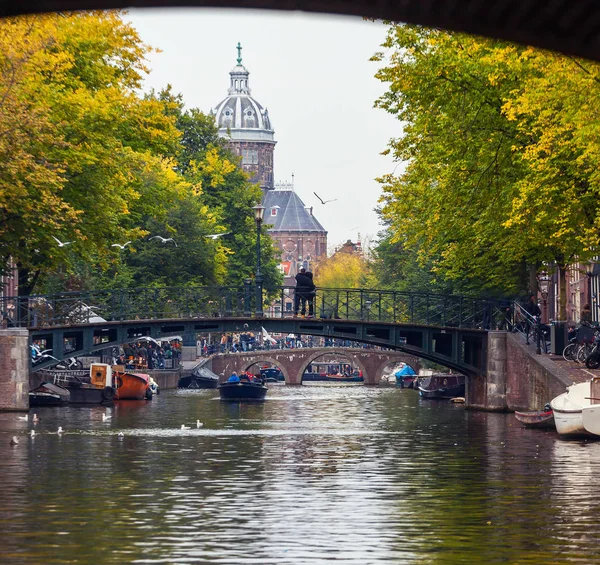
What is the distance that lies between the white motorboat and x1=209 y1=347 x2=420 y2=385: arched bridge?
6489 centimetres

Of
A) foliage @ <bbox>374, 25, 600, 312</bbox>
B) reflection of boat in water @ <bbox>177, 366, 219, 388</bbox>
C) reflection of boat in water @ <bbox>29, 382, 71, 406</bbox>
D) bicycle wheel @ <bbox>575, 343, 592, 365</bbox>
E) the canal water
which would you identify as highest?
foliage @ <bbox>374, 25, 600, 312</bbox>

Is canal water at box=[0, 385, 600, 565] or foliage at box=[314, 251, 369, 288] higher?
foliage at box=[314, 251, 369, 288]

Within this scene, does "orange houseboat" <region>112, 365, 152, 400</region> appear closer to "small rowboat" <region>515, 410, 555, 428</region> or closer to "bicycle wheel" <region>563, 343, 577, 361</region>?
"bicycle wheel" <region>563, 343, 577, 361</region>

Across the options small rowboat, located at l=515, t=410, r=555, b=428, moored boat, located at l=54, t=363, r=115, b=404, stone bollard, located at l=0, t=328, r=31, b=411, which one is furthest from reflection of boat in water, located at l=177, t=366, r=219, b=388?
small rowboat, located at l=515, t=410, r=555, b=428

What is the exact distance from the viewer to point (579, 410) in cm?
3359

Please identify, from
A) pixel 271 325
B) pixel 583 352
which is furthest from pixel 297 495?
pixel 271 325

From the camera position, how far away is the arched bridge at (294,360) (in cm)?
10262

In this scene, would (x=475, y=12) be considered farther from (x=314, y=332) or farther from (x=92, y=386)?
(x=92, y=386)

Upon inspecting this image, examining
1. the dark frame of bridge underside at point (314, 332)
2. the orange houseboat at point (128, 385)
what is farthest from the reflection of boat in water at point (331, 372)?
the dark frame of bridge underside at point (314, 332)

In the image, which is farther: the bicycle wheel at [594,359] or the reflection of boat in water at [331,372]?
the reflection of boat in water at [331,372]

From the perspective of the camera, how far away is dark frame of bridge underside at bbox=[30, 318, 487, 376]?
50781 mm

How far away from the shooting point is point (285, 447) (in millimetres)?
35812

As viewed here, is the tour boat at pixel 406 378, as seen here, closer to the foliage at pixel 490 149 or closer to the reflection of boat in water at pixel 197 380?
the reflection of boat in water at pixel 197 380

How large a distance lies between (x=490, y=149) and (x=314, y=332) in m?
14.1
